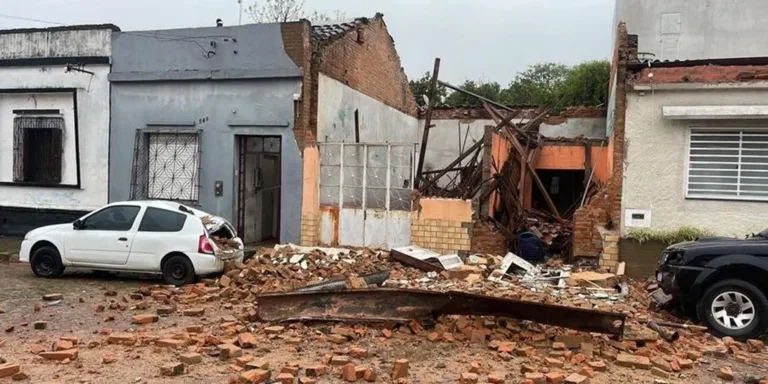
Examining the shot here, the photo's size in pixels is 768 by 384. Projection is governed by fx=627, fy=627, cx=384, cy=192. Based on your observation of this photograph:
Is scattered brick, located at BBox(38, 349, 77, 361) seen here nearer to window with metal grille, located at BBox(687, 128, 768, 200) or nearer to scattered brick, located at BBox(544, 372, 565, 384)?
scattered brick, located at BBox(544, 372, 565, 384)

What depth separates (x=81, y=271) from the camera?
11.9m

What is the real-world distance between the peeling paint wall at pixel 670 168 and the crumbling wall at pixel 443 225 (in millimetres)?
2967

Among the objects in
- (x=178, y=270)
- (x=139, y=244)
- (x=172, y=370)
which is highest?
(x=139, y=244)

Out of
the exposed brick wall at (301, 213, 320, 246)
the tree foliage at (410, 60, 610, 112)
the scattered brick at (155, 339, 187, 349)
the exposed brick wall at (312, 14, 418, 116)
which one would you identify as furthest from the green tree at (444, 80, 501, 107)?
the scattered brick at (155, 339, 187, 349)

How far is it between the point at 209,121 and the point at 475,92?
25606 mm

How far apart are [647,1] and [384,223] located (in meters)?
14.2

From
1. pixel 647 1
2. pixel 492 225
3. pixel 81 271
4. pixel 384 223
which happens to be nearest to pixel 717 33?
pixel 647 1

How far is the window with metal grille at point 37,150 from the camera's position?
15.5 metres

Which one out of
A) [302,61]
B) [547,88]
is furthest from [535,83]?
[302,61]

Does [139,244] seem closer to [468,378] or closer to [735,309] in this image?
[468,378]

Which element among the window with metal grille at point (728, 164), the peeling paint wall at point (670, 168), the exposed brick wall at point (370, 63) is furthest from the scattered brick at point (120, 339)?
the window with metal grille at point (728, 164)

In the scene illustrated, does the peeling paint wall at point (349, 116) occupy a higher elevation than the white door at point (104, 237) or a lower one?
higher

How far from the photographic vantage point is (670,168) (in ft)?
36.8

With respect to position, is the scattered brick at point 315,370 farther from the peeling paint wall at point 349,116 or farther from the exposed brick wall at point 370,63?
the exposed brick wall at point 370,63
